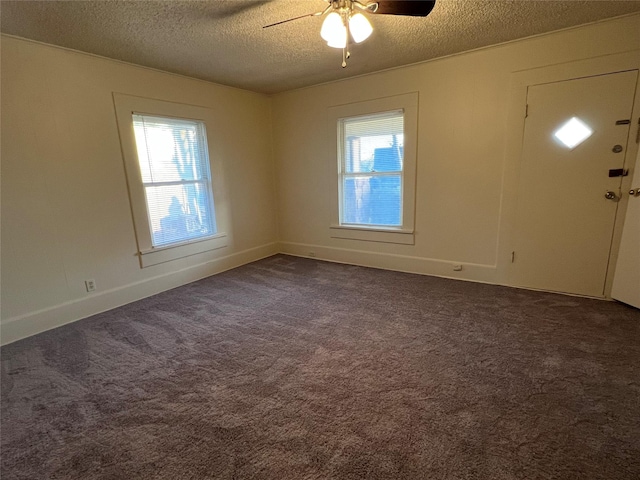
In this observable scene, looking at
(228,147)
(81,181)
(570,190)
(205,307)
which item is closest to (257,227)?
(228,147)

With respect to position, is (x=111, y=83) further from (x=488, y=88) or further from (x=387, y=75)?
(x=488, y=88)

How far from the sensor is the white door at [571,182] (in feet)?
9.01

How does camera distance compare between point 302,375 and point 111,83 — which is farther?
point 111,83

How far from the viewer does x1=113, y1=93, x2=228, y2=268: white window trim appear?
3.17 m

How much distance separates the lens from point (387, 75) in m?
3.73

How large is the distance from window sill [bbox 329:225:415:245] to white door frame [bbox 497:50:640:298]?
41.5 inches

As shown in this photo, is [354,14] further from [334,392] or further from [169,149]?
[169,149]

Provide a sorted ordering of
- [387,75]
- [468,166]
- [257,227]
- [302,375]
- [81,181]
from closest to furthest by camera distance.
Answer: [302,375], [81,181], [468,166], [387,75], [257,227]

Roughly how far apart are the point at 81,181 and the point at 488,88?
4.21 metres

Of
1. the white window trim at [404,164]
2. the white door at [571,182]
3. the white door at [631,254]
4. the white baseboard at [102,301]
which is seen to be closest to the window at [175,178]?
the white baseboard at [102,301]

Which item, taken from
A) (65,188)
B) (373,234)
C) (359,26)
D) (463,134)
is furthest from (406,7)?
A: (65,188)

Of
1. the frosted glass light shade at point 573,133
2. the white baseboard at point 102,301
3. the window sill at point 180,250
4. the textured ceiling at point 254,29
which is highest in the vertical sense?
the textured ceiling at point 254,29

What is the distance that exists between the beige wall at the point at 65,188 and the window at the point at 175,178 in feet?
0.85

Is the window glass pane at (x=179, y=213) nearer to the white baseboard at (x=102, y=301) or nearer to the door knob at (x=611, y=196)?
the white baseboard at (x=102, y=301)
